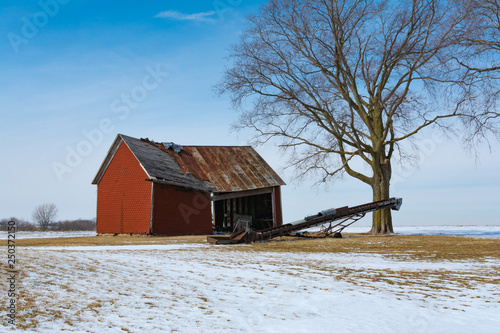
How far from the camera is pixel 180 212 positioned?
86.6 ft

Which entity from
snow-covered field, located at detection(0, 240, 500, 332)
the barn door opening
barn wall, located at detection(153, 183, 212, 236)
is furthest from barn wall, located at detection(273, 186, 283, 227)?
snow-covered field, located at detection(0, 240, 500, 332)

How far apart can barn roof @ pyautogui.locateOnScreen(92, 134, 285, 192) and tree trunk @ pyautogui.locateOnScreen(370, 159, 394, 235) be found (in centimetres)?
921

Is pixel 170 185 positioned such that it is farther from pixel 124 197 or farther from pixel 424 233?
pixel 424 233

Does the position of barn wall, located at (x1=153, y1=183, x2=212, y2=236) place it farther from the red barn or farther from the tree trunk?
the tree trunk

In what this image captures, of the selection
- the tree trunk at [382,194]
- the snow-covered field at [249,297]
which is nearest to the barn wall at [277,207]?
the tree trunk at [382,194]

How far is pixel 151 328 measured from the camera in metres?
4.55

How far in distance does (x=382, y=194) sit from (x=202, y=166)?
13.0 m

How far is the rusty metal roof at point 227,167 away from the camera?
97.3 ft

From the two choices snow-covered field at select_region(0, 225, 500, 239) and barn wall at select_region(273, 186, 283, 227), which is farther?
barn wall at select_region(273, 186, 283, 227)

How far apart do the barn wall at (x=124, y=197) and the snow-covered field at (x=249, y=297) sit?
15.9m

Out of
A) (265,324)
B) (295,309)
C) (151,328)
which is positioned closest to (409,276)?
(295,309)

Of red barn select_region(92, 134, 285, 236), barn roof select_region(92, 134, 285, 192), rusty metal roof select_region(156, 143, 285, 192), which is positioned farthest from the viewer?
rusty metal roof select_region(156, 143, 285, 192)

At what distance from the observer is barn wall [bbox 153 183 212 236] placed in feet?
81.5

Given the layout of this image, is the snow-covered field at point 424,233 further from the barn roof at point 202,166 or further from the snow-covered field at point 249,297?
→ the snow-covered field at point 249,297
